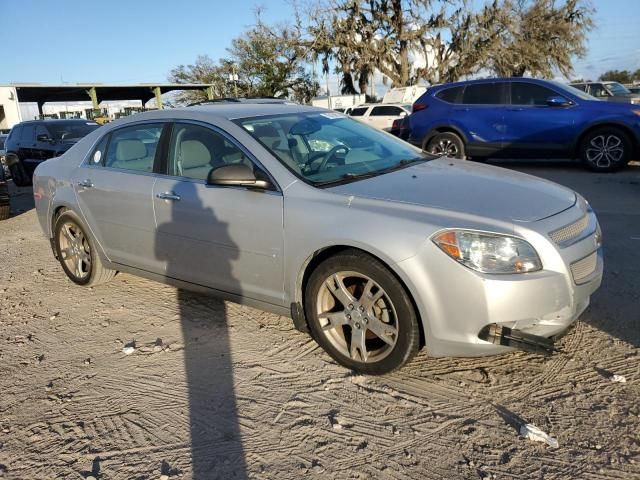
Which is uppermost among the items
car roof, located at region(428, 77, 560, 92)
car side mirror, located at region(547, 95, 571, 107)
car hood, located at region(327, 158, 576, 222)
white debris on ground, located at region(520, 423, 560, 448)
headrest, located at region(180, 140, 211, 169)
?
car roof, located at region(428, 77, 560, 92)

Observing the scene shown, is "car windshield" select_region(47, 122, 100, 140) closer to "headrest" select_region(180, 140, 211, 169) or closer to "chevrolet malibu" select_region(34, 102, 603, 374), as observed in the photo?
"chevrolet malibu" select_region(34, 102, 603, 374)

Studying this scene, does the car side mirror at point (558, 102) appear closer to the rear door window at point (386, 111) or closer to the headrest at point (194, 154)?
the headrest at point (194, 154)

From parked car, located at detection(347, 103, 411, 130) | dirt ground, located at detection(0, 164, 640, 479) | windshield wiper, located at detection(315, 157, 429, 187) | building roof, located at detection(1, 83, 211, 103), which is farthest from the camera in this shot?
building roof, located at detection(1, 83, 211, 103)

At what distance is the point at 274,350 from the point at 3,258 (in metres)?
4.61

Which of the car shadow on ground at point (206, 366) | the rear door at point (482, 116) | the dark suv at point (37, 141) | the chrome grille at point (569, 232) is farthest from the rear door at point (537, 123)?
the dark suv at point (37, 141)

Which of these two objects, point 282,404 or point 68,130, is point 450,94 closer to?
point 68,130

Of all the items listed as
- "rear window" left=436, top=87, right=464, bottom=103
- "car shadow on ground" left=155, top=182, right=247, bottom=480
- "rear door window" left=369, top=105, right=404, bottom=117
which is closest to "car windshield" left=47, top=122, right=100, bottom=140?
"rear window" left=436, top=87, right=464, bottom=103

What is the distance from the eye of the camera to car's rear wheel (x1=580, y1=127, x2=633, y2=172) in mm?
9555

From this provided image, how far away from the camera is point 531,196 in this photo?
325cm

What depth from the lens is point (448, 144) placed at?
36.1ft

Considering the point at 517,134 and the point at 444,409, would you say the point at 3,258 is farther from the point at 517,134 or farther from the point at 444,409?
the point at 517,134

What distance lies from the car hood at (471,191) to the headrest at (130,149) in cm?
188

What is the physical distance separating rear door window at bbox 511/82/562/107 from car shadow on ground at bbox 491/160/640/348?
137 cm

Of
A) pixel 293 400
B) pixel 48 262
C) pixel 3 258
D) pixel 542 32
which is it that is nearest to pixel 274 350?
pixel 293 400
